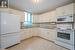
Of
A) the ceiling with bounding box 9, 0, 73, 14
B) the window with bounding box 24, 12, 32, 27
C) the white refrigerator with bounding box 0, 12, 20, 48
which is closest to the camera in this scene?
the white refrigerator with bounding box 0, 12, 20, 48

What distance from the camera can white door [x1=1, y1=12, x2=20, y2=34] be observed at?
3609mm

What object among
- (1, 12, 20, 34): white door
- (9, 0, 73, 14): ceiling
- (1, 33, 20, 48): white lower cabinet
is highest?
(9, 0, 73, 14): ceiling

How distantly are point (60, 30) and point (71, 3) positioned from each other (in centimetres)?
148

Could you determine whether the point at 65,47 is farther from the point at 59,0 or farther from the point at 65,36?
the point at 59,0

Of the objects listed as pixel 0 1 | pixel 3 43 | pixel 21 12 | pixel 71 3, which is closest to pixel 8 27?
pixel 3 43

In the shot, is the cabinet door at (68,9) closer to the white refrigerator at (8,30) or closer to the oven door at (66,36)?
the oven door at (66,36)

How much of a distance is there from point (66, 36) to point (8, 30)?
2843 mm

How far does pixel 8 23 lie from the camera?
3.86 m

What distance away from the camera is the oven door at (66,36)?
3.67m

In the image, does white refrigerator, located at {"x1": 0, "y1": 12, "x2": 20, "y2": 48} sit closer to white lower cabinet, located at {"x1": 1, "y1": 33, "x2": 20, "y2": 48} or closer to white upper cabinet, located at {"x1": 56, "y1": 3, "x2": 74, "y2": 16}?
white lower cabinet, located at {"x1": 1, "y1": 33, "x2": 20, "y2": 48}

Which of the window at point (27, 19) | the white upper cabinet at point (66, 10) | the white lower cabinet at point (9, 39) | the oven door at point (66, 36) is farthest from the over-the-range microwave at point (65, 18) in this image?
the window at point (27, 19)

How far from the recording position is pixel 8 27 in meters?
3.86

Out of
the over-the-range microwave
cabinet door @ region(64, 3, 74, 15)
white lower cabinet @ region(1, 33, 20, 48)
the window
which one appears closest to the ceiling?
cabinet door @ region(64, 3, 74, 15)

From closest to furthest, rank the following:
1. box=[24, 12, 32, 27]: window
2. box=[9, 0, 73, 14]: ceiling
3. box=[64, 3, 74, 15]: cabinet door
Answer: box=[64, 3, 74, 15]: cabinet door, box=[9, 0, 73, 14]: ceiling, box=[24, 12, 32, 27]: window
